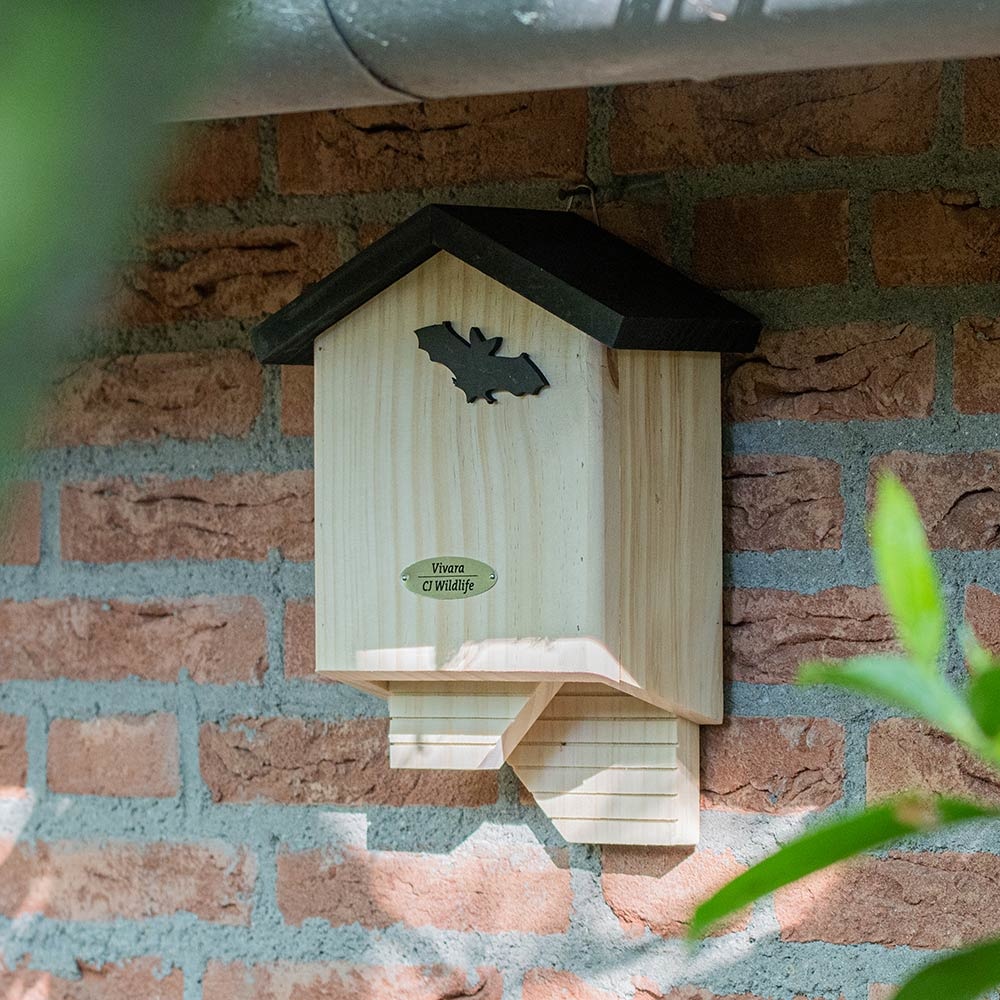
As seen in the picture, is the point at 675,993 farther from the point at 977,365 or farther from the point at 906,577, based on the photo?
the point at 906,577

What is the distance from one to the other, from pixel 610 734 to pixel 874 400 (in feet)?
0.78

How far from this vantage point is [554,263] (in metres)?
0.64

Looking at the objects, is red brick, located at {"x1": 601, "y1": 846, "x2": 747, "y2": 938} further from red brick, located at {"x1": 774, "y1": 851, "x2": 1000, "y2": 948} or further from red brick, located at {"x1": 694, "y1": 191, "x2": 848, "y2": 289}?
red brick, located at {"x1": 694, "y1": 191, "x2": 848, "y2": 289}

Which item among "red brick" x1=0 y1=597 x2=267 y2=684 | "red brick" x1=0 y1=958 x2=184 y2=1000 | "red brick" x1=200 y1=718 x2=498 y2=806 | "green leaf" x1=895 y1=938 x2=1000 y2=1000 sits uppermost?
"green leaf" x1=895 y1=938 x2=1000 y2=1000

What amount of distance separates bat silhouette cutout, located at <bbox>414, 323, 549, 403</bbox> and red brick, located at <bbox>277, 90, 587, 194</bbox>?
0.55 feet

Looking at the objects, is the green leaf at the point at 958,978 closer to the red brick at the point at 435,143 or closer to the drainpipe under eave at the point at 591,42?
the drainpipe under eave at the point at 591,42

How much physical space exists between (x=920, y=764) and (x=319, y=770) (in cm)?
36

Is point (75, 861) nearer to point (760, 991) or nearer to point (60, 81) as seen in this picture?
point (760, 991)

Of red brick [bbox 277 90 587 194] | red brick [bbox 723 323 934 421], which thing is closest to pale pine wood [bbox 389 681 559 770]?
red brick [bbox 723 323 934 421]

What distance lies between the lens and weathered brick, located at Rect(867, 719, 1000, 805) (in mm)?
720

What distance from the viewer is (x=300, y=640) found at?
0.83 m

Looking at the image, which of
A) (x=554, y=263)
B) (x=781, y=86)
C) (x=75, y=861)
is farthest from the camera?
(x=75, y=861)

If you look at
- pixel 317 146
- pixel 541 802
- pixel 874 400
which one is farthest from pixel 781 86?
pixel 541 802

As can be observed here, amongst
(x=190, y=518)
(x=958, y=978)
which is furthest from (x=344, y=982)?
(x=958, y=978)
